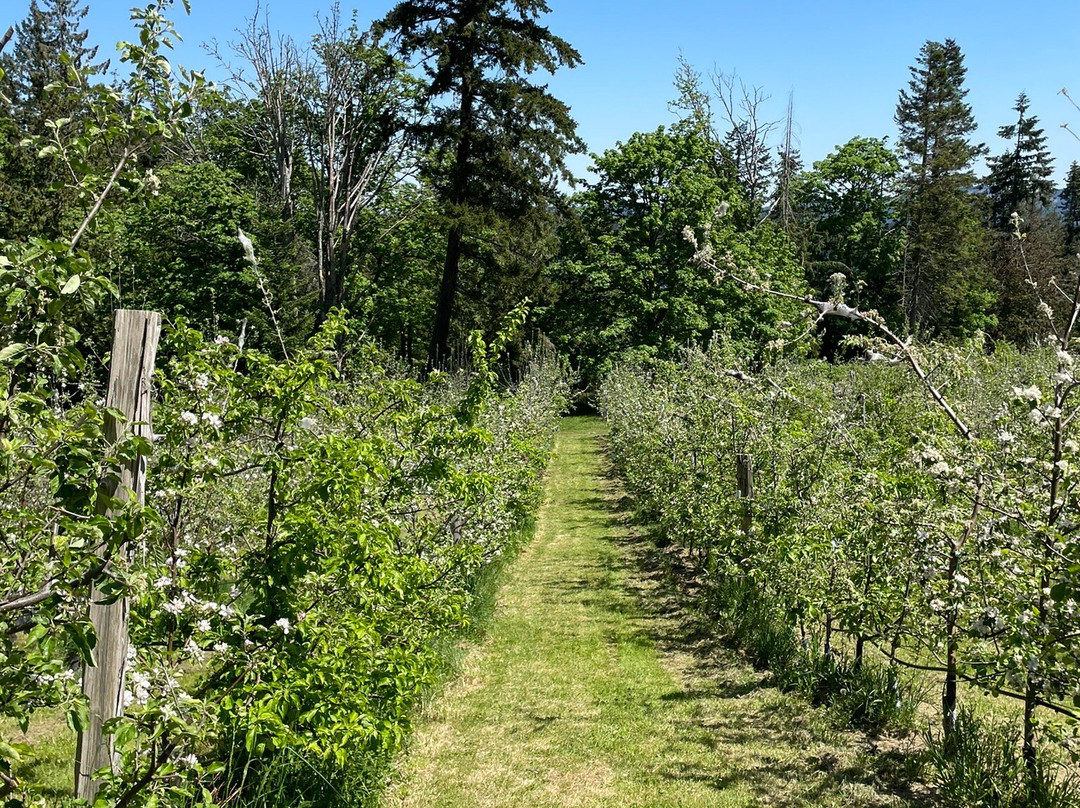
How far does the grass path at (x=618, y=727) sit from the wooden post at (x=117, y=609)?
7.13 ft

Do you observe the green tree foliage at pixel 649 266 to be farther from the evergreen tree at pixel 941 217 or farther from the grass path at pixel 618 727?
the grass path at pixel 618 727

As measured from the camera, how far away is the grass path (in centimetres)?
465

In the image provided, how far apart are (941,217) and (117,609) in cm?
4072

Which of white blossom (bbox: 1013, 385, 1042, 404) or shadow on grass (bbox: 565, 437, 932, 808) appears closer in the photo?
white blossom (bbox: 1013, 385, 1042, 404)

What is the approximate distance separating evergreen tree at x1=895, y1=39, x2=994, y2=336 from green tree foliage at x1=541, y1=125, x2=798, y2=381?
10.6 metres

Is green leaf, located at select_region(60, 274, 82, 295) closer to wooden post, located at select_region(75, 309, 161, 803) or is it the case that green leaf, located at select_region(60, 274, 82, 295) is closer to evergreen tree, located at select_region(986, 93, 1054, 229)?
wooden post, located at select_region(75, 309, 161, 803)

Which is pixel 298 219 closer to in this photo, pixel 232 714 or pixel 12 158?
pixel 12 158

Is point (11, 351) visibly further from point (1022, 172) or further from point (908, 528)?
point (1022, 172)

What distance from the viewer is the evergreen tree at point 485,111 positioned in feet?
59.3

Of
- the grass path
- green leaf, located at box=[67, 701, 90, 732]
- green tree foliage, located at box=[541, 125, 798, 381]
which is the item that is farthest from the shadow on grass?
green tree foliage, located at box=[541, 125, 798, 381]

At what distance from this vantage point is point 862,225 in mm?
37125

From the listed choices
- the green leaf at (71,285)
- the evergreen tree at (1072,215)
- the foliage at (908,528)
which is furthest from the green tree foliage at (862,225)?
the green leaf at (71,285)

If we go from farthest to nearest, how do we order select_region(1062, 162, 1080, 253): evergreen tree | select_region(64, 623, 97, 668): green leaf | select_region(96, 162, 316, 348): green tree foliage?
select_region(1062, 162, 1080, 253): evergreen tree
select_region(96, 162, 316, 348): green tree foliage
select_region(64, 623, 97, 668): green leaf

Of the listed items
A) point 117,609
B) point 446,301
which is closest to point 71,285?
point 117,609
